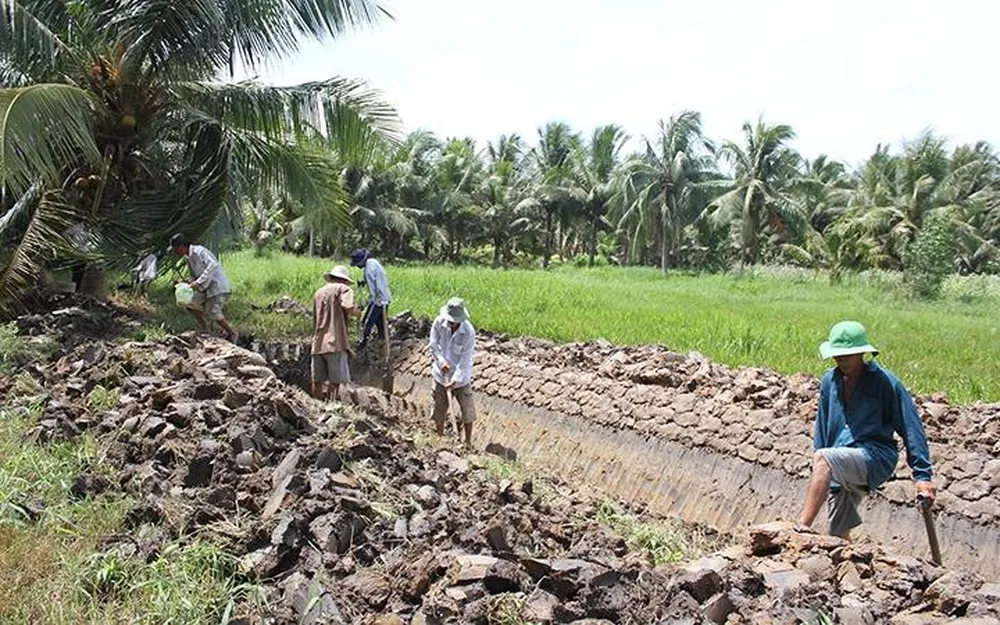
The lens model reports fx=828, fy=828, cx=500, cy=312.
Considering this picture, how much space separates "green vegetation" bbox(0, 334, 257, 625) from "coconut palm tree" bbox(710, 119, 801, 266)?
99.3 ft

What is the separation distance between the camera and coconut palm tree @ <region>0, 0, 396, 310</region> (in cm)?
1036

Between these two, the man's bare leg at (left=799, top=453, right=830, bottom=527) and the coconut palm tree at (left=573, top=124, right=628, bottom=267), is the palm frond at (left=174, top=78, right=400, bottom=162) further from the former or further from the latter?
the coconut palm tree at (left=573, top=124, right=628, bottom=267)

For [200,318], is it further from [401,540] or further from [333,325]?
[401,540]

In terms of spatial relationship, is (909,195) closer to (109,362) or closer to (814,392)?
(814,392)

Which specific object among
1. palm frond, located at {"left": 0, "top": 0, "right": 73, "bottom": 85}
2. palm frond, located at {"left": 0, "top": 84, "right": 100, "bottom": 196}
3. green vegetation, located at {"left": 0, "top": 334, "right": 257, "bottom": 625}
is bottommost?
green vegetation, located at {"left": 0, "top": 334, "right": 257, "bottom": 625}

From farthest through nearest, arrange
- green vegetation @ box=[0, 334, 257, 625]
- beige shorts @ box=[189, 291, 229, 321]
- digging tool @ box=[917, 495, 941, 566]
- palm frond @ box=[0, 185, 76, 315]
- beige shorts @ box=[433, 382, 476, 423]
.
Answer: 1. beige shorts @ box=[189, 291, 229, 321]
2. palm frond @ box=[0, 185, 76, 315]
3. beige shorts @ box=[433, 382, 476, 423]
4. digging tool @ box=[917, 495, 941, 566]
5. green vegetation @ box=[0, 334, 257, 625]

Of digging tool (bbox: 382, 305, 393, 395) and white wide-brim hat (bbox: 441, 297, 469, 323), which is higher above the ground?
white wide-brim hat (bbox: 441, 297, 469, 323)

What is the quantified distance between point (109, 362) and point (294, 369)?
412cm

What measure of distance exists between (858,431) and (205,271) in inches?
308

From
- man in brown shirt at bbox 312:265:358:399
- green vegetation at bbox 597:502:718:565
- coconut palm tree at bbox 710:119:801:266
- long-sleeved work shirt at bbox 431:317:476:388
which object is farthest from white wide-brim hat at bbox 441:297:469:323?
coconut palm tree at bbox 710:119:801:266

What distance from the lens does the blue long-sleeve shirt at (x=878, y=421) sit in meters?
4.29

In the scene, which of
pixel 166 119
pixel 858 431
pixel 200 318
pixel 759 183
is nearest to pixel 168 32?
pixel 166 119

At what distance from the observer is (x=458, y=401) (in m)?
8.23

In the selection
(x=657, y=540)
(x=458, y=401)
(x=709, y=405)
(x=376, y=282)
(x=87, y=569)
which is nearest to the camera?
(x=87, y=569)
